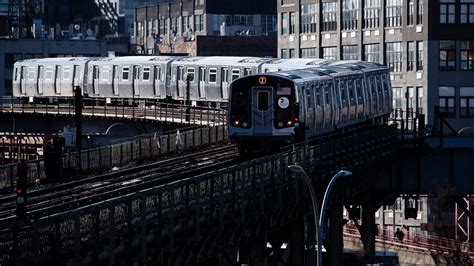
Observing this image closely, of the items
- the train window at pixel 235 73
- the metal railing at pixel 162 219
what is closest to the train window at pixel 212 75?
the train window at pixel 235 73

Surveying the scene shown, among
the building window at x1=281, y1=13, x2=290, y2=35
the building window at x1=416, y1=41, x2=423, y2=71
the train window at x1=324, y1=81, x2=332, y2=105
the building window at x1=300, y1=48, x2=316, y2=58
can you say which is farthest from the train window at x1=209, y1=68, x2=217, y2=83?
the train window at x1=324, y1=81, x2=332, y2=105

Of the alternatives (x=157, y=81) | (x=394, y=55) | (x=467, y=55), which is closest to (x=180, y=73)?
(x=157, y=81)

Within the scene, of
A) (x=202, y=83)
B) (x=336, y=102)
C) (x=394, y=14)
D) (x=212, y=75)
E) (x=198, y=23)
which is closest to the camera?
(x=336, y=102)

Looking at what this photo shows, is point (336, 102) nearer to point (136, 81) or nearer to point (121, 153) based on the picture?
point (121, 153)

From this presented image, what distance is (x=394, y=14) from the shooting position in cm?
10494

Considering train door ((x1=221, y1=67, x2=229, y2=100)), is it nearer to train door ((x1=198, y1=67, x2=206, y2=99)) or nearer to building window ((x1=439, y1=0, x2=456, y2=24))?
train door ((x1=198, y1=67, x2=206, y2=99))

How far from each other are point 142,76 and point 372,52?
1511 cm

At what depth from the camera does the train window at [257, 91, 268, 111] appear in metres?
60.7

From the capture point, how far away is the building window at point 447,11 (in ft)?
332

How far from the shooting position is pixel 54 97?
107 metres

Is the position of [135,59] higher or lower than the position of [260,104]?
higher

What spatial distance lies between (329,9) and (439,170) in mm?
43501

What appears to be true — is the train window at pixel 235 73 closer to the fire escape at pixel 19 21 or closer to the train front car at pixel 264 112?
the train front car at pixel 264 112

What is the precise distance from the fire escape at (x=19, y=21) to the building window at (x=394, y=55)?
3894cm
